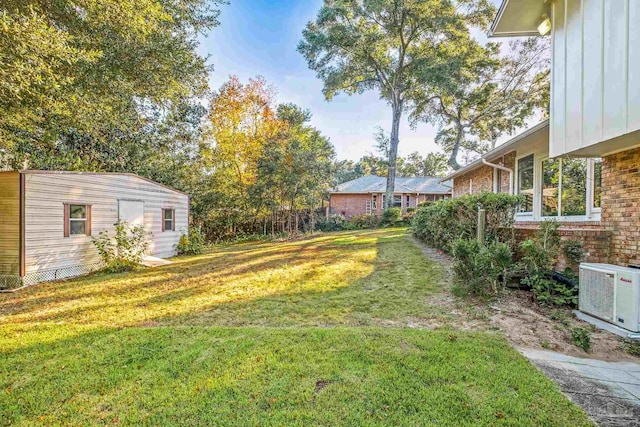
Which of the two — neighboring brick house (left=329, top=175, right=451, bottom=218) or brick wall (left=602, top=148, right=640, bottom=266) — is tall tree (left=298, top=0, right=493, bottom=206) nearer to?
neighboring brick house (left=329, top=175, right=451, bottom=218)

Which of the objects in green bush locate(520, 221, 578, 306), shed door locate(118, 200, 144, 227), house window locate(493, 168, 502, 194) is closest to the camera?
green bush locate(520, 221, 578, 306)

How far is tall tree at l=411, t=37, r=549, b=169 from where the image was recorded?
63.9 feet

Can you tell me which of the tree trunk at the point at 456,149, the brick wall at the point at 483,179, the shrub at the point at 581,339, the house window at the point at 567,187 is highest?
the tree trunk at the point at 456,149

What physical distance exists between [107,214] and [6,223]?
2.21 meters

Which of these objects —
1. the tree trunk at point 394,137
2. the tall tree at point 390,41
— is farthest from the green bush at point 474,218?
the tall tree at point 390,41

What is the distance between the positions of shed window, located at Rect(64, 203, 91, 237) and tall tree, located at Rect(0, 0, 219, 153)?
2164mm

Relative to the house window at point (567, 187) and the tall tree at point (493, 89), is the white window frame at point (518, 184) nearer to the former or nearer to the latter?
the house window at point (567, 187)

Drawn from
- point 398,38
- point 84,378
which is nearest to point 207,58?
point 84,378

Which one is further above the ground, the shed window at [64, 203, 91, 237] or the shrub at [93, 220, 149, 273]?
the shed window at [64, 203, 91, 237]

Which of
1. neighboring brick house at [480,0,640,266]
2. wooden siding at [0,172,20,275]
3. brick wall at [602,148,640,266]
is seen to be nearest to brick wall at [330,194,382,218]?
neighboring brick house at [480,0,640,266]

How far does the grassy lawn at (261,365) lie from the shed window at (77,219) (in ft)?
8.72

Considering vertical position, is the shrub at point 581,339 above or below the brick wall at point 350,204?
below

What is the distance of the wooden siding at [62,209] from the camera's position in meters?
7.14

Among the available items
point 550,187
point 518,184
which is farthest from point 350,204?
point 550,187
